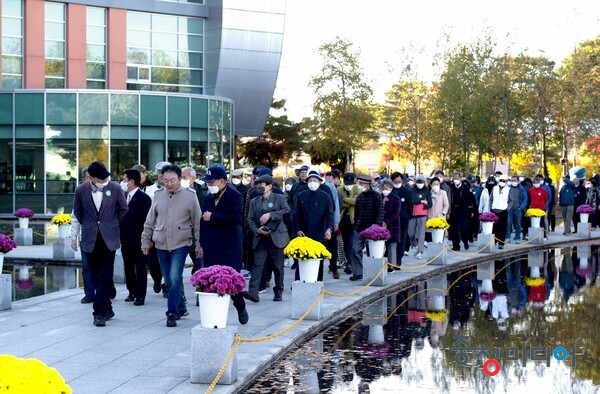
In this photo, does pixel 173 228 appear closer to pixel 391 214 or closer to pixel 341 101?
pixel 391 214

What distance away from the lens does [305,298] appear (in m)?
12.4

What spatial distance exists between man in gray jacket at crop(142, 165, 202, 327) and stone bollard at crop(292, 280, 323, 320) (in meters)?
1.48

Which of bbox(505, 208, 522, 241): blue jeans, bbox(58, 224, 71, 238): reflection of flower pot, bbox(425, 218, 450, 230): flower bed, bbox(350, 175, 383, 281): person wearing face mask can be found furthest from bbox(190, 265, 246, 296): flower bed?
bbox(505, 208, 522, 241): blue jeans

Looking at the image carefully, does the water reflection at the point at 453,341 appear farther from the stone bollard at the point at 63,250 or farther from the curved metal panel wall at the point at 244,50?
the curved metal panel wall at the point at 244,50

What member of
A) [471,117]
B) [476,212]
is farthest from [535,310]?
[471,117]

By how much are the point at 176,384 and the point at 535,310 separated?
21.6 feet

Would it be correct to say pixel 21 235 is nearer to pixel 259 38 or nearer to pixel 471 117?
pixel 259 38

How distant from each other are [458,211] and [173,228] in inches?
517

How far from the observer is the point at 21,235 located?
2478 centimetres

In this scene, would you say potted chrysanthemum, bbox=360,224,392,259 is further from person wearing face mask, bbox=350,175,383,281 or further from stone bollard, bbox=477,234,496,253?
stone bollard, bbox=477,234,496,253

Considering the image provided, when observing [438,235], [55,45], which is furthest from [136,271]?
[55,45]

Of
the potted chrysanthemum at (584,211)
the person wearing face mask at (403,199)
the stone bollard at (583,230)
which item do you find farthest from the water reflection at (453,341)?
the potted chrysanthemum at (584,211)

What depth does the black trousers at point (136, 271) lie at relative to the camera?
13461 mm

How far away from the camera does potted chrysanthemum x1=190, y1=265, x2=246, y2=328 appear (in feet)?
28.5
